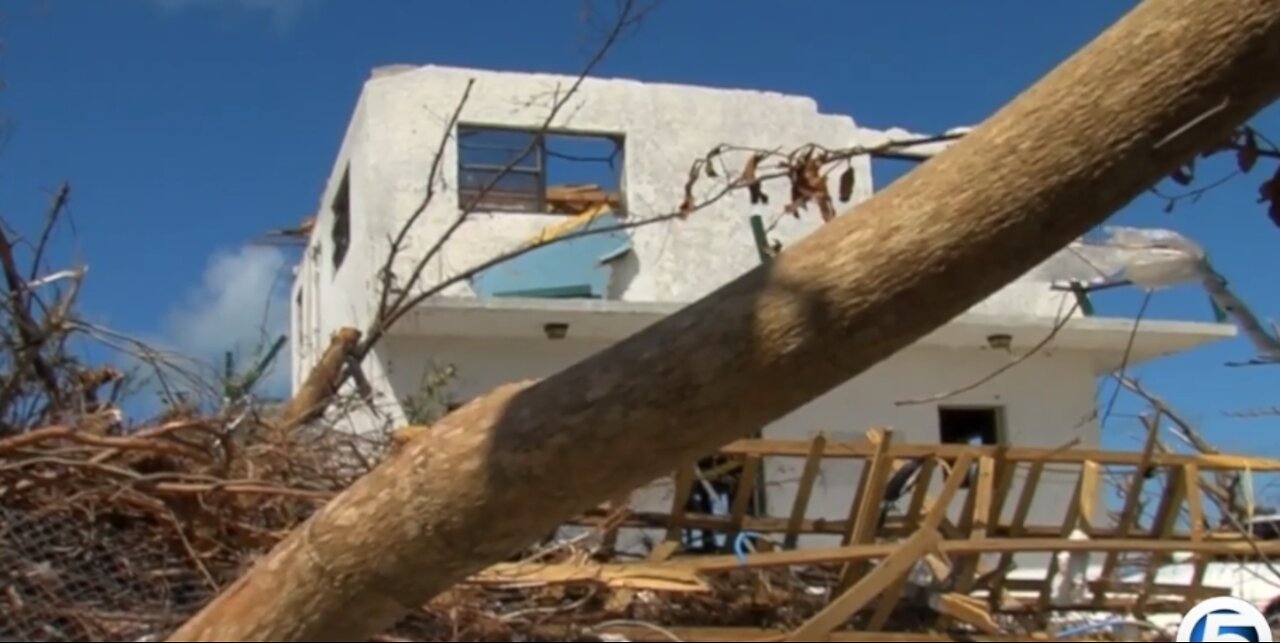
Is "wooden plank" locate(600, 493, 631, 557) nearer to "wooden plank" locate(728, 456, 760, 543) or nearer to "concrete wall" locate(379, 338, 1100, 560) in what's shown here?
"wooden plank" locate(728, 456, 760, 543)

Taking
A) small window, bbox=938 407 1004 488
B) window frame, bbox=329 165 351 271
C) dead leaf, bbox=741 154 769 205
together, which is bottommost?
small window, bbox=938 407 1004 488

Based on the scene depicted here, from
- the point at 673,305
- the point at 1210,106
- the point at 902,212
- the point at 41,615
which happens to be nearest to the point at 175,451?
the point at 41,615

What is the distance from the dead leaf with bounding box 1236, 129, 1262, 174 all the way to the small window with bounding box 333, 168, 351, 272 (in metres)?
12.2

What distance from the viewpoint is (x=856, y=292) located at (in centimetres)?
169

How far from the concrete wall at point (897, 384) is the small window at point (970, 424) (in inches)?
5.7

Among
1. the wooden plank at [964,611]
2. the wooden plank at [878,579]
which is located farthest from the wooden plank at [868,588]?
the wooden plank at [964,611]

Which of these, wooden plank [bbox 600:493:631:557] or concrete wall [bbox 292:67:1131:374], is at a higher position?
concrete wall [bbox 292:67:1131:374]

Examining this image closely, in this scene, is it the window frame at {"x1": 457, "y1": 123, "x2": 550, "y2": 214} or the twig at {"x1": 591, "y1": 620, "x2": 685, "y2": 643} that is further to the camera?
the window frame at {"x1": 457, "y1": 123, "x2": 550, "y2": 214}

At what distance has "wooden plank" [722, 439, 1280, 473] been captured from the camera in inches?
201

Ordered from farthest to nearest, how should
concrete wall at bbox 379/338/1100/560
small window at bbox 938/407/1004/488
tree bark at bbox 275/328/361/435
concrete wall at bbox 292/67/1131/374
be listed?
small window at bbox 938/407/1004/488
concrete wall at bbox 292/67/1131/374
concrete wall at bbox 379/338/1100/560
tree bark at bbox 275/328/361/435

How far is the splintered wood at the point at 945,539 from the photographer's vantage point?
4734 mm

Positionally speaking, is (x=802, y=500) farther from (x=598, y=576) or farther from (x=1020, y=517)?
(x=598, y=576)

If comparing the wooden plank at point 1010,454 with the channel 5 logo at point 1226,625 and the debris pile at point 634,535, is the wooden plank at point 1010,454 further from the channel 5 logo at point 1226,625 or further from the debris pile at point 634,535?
the channel 5 logo at point 1226,625

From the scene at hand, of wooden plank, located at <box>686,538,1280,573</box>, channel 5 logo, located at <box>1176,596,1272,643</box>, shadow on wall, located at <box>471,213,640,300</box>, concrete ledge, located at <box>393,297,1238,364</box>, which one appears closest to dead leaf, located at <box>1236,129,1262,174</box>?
channel 5 logo, located at <box>1176,596,1272,643</box>
